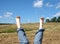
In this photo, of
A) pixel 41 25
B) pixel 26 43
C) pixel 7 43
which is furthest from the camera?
pixel 7 43

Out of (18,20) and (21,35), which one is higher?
(18,20)

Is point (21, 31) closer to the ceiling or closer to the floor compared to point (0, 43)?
closer to the ceiling

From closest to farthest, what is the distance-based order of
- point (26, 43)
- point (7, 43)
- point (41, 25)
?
1. point (26, 43)
2. point (41, 25)
3. point (7, 43)

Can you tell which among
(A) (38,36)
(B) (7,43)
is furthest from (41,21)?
(B) (7,43)

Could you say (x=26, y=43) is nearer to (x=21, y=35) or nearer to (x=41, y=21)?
(x=21, y=35)

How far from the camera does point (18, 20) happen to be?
5.43 metres

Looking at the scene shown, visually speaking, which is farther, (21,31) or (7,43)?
(7,43)

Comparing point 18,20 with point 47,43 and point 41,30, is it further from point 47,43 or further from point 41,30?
point 47,43

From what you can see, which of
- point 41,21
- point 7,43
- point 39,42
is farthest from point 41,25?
point 7,43

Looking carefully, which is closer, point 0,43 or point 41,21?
point 41,21

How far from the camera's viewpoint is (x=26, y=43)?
5023 mm

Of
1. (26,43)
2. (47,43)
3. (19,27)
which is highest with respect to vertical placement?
(19,27)

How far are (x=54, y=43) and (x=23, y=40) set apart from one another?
1456 cm

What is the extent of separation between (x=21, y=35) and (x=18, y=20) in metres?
0.44
